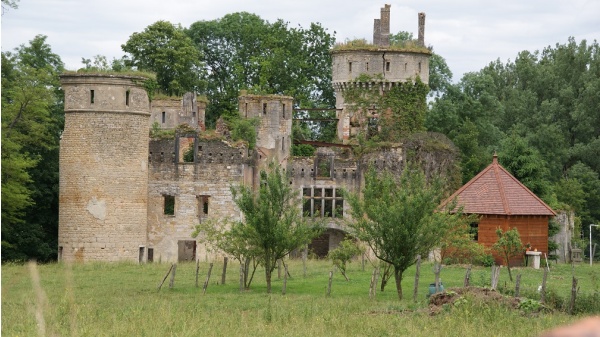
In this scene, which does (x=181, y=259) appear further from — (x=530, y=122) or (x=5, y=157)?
(x=530, y=122)

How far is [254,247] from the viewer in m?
34.5

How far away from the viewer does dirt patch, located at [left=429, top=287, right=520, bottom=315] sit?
2466 centimetres

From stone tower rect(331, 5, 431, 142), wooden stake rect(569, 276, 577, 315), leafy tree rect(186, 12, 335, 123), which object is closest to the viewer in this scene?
wooden stake rect(569, 276, 577, 315)

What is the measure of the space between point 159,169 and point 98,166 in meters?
4.01

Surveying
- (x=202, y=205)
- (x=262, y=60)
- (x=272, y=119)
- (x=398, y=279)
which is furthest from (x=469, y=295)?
(x=262, y=60)

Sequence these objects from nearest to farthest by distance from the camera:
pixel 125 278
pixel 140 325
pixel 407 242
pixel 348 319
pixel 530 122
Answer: pixel 140 325 → pixel 348 319 → pixel 407 242 → pixel 125 278 → pixel 530 122

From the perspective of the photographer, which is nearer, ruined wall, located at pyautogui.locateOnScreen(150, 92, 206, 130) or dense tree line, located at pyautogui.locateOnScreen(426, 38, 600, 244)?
ruined wall, located at pyautogui.locateOnScreen(150, 92, 206, 130)

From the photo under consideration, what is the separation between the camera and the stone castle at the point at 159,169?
147 feet

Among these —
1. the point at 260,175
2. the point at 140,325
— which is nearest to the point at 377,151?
the point at 260,175

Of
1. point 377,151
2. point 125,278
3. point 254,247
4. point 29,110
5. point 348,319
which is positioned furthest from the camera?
point 377,151

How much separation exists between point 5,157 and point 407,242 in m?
17.5

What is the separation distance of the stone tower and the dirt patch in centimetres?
3403

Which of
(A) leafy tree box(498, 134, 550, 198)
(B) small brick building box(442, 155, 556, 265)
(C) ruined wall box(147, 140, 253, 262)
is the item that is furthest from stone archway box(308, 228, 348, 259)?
(B) small brick building box(442, 155, 556, 265)

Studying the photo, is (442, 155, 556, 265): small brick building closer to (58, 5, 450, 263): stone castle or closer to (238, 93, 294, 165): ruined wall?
(58, 5, 450, 263): stone castle
